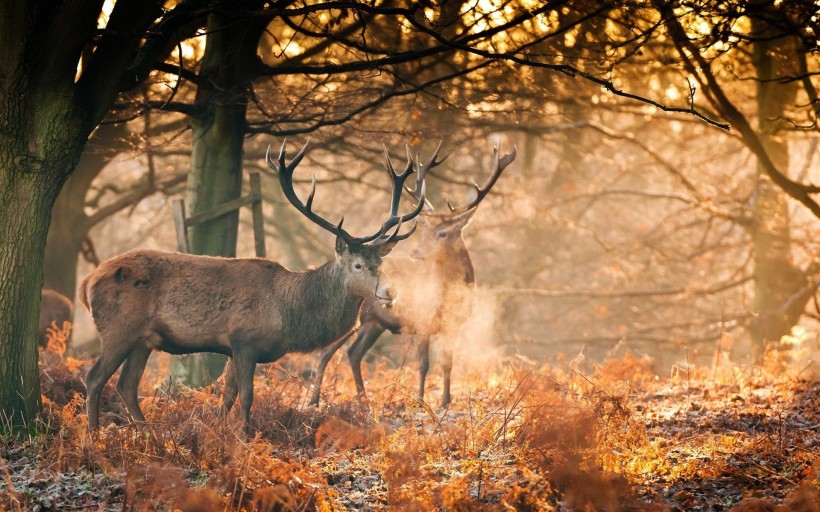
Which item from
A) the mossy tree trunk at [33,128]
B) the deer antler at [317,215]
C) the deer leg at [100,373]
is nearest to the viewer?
the mossy tree trunk at [33,128]

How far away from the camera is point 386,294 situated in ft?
27.1

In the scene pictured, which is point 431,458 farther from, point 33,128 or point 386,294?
point 33,128

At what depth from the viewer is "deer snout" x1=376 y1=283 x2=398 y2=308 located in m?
8.25

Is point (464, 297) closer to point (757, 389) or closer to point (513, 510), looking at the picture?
point (757, 389)

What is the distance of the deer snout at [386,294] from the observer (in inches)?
325

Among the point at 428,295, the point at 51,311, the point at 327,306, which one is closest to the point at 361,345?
the point at 428,295

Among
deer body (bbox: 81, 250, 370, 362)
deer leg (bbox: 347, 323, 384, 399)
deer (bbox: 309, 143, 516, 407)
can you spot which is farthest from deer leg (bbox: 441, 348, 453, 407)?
deer body (bbox: 81, 250, 370, 362)

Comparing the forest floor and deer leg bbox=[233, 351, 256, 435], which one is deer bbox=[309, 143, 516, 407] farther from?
deer leg bbox=[233, 351, 256, 435]

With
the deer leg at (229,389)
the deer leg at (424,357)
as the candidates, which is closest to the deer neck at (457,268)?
the deer leg at (424,357)

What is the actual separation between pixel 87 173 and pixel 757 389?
10383 millimetres

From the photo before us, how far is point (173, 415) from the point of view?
7.36 m

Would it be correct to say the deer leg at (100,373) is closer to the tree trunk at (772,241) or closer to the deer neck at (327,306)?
the deer neck at (327,306)

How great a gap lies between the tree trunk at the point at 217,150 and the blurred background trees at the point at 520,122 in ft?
0.09

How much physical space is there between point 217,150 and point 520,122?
207 inches
